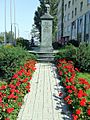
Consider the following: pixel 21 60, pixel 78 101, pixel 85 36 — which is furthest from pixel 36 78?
pixel 85 36

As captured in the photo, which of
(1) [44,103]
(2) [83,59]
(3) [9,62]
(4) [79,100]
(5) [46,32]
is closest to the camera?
(4) [79,100]

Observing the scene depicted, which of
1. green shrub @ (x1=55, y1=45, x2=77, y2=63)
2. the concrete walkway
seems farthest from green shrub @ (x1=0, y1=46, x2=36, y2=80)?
green shrub @ (x1=55, y1=45, x2=77, y2=63)

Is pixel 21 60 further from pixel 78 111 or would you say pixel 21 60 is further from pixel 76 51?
pixel 78 111

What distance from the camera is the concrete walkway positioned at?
20.5ft

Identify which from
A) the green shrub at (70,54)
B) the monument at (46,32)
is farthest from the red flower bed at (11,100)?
the monument at (46,32)

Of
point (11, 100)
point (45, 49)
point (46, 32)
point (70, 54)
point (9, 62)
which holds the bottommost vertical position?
point (11, 100)

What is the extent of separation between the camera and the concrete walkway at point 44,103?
626 centimetres

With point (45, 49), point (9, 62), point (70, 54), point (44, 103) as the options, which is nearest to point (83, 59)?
point (70, 54)

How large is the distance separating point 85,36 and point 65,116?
35038 millimetres

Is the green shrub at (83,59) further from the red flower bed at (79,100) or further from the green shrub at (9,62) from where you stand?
the red flower bed at (79,100)

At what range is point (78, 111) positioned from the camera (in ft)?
18.3

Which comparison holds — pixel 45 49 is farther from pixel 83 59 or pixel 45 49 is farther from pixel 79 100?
pixel 79 100

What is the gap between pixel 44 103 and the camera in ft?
23.9

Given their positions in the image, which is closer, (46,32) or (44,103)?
(44,103)
